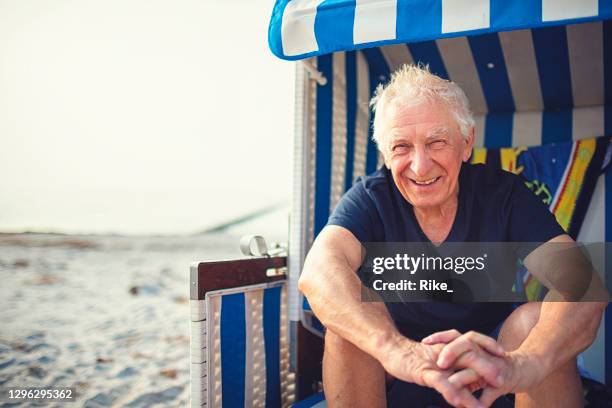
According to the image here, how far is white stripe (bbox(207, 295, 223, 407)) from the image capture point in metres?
1.82

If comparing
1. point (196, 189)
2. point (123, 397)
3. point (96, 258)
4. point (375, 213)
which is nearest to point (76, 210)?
point (196, 189)

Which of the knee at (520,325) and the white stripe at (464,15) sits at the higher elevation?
the white stripe at (464,15)

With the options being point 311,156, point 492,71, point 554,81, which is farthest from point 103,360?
point 554,81

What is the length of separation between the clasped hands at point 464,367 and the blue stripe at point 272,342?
1.05 metres

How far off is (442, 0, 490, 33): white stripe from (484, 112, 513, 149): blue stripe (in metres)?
1.99

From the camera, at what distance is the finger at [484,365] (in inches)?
45.3

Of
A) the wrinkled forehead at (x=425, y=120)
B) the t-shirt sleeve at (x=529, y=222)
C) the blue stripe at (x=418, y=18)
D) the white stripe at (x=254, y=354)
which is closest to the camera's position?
the blue stripe at (x=418, y=18)

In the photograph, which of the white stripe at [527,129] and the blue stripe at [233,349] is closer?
the blue stripe at [233,349]

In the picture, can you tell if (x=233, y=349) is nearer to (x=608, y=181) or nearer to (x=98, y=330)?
(x=608, y=181)

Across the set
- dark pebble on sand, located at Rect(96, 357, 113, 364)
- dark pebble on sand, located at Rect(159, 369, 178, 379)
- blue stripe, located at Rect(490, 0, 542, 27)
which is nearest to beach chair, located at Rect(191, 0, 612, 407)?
blue stripe, located at Rect(490, 0, 542, 27)

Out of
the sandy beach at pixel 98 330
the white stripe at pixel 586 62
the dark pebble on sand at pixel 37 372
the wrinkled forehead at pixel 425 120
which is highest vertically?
the white stripe at pixel 586 62

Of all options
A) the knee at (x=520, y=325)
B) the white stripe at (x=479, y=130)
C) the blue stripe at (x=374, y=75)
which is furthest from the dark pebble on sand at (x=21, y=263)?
the knee at (x=520, y=325)

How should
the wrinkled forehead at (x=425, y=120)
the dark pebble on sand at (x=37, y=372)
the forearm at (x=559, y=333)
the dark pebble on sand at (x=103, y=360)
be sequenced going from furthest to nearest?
the dark pebble on sand at (x=103, y=360)
the dark pebble on sand at (x=37, y=372)
the wrinkled forehead at (x=425, y=120)
the forearm at (x=559, y=333)

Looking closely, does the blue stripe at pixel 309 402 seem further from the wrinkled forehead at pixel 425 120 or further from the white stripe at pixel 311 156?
the wrinkled forehead at pixel 425 120
